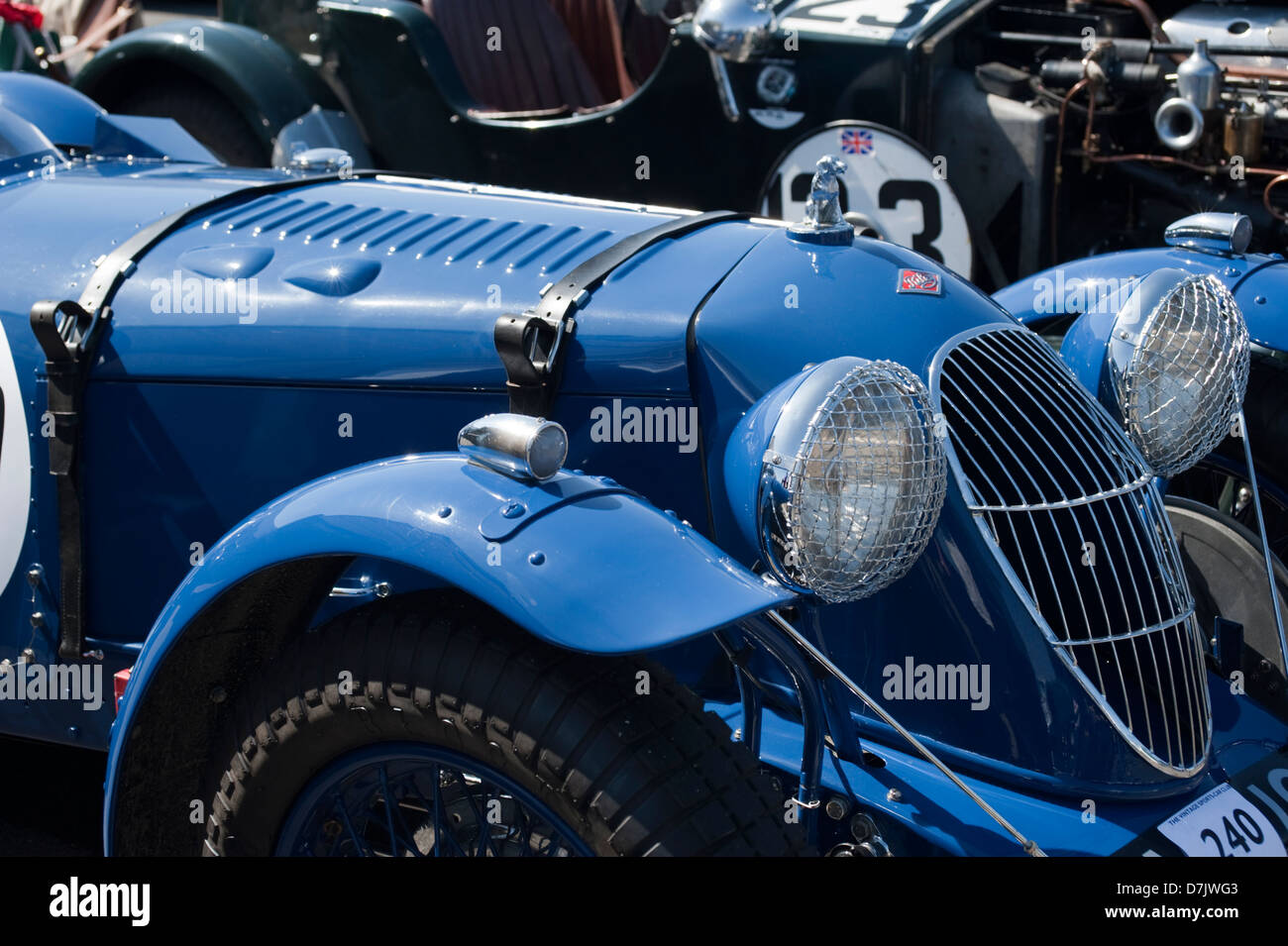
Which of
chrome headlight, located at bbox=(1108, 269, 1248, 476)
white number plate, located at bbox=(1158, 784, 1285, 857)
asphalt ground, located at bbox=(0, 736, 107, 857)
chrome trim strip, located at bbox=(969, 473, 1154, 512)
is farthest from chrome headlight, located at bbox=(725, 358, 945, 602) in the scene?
asphalt ground, located at bbox=(0, 736, 107, 857)

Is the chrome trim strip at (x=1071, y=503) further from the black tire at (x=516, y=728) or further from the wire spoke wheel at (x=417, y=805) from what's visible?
the wire spoke wheel at (x=417, y=805)

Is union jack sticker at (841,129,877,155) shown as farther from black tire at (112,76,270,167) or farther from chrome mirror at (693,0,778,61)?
black tire at (112,76,270,167)

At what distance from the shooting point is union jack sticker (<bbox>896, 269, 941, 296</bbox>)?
234cm

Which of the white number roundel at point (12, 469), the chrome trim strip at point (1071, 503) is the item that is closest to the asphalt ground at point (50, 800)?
the white number roundel at point (12, 469)

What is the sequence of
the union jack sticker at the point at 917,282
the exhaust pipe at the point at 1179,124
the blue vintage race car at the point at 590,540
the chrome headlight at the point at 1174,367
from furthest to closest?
the exhaust pipe at the point at 1179,124
the chrome headlight at the point at 1174,367
the union jack sticker at the point at 917,282
the blue vintage race car at the point at 590,540

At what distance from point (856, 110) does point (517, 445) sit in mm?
3534

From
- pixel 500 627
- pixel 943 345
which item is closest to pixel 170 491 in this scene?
pixel 500 627

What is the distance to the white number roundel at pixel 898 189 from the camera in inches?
189

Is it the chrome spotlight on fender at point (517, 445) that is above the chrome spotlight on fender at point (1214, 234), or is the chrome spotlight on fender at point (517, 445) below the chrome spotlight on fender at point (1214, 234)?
below

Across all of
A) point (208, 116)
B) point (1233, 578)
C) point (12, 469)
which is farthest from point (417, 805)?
point (208, 116)

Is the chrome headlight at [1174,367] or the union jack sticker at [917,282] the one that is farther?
the chrome headlight at [1174,367]

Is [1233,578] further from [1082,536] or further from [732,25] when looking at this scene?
[732,25]
